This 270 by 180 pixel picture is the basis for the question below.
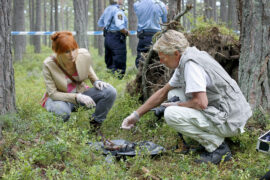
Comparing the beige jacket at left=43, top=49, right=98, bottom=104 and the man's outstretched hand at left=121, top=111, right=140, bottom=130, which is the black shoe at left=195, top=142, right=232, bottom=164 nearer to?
the man's outstretched hand at left=121, top=111, right=140, bottom=130

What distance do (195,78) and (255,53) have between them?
1.33 metres

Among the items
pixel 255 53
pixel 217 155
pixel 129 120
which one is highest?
pixel 255 53

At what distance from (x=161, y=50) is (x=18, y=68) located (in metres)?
8.16

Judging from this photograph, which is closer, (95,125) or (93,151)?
(93,151)

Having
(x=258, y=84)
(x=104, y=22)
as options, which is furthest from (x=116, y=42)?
(x=258, y=84)

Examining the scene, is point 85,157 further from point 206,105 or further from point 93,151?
point 206,105

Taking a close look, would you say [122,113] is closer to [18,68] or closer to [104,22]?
[104,22]

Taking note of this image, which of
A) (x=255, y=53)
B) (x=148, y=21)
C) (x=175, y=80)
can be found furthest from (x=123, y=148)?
(x=148, y=21)

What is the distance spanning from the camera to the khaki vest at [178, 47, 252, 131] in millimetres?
3139

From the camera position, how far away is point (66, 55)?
3836mm

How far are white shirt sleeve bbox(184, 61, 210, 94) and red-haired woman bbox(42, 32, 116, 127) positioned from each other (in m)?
1.39

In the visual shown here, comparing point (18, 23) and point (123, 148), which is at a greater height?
point (18, 23)

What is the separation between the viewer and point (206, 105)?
3066 millimetres

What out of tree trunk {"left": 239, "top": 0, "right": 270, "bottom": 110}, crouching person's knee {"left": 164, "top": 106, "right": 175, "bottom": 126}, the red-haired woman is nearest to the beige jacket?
the red-haired woman
